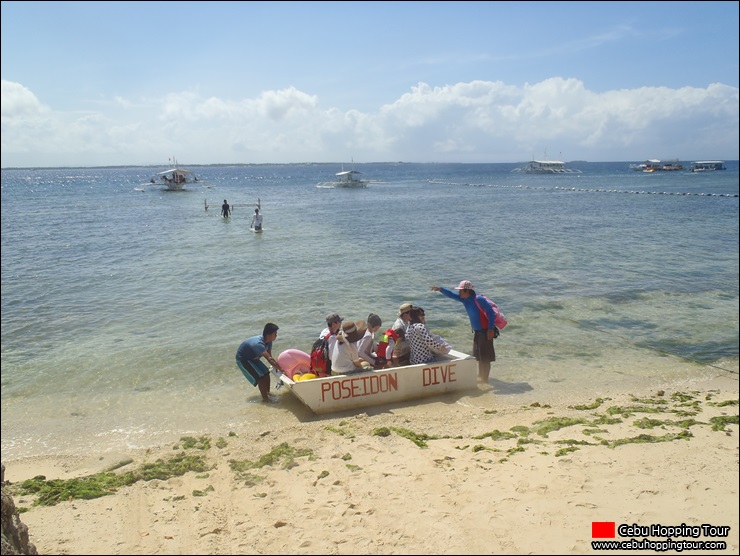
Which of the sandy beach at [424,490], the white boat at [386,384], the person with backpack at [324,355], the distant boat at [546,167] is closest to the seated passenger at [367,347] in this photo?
the white boat at [386,384]

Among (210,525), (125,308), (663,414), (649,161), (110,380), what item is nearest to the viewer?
(210,525)

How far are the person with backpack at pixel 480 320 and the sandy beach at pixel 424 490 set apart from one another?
199 cm

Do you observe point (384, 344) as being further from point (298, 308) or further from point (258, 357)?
point (298, 308)

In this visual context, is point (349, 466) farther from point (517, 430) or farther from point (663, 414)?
point (663, 414)

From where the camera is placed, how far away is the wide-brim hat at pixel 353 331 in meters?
9.48

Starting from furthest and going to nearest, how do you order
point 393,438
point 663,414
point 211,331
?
point 211,331
point 663,414
point 393,438

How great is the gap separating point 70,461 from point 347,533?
4.96 metres

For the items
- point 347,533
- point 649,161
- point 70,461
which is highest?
point 649,161

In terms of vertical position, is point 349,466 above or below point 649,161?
below

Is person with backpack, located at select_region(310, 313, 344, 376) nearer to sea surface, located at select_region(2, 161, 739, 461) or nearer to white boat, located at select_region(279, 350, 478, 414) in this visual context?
white boat, located at select_region(279, 350, 478, 414)

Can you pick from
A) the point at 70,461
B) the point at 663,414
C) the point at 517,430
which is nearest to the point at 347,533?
the point at 517,430

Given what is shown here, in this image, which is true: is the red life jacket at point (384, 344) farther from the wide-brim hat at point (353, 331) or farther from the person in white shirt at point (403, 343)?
the wide-brim hat at point (353, 331)

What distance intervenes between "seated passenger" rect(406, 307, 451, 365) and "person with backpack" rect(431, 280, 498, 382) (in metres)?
0.71

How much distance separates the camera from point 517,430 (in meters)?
7.98
